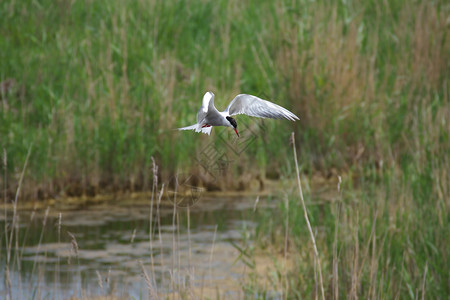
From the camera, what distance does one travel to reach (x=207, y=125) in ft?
6.49

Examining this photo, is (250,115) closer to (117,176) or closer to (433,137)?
(433,137)

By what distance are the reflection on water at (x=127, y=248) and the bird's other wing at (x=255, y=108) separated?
3.76m

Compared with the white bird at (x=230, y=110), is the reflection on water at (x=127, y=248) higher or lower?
lower

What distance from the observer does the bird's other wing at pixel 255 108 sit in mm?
1925

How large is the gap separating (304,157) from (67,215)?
228 centimetres

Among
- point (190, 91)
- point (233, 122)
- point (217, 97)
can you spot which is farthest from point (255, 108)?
point (190, 91)

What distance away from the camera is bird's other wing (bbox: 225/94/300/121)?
192 cm

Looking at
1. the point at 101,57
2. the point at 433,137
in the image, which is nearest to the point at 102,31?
the point at 101,57

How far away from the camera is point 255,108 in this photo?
1.97 metres

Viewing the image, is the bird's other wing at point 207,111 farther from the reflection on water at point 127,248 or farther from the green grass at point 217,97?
the green grass at point 217,97

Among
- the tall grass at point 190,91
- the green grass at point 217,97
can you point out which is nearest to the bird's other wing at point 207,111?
the green grass at point 217,97

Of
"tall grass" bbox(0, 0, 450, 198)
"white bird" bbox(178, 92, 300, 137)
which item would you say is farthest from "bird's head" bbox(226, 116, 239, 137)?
"tall grass" bbox(0, 0, 450, 198)

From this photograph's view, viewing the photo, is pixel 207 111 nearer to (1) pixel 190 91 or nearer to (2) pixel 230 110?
(2) pixel 230 110

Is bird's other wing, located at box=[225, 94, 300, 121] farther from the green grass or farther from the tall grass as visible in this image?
the tall grass
